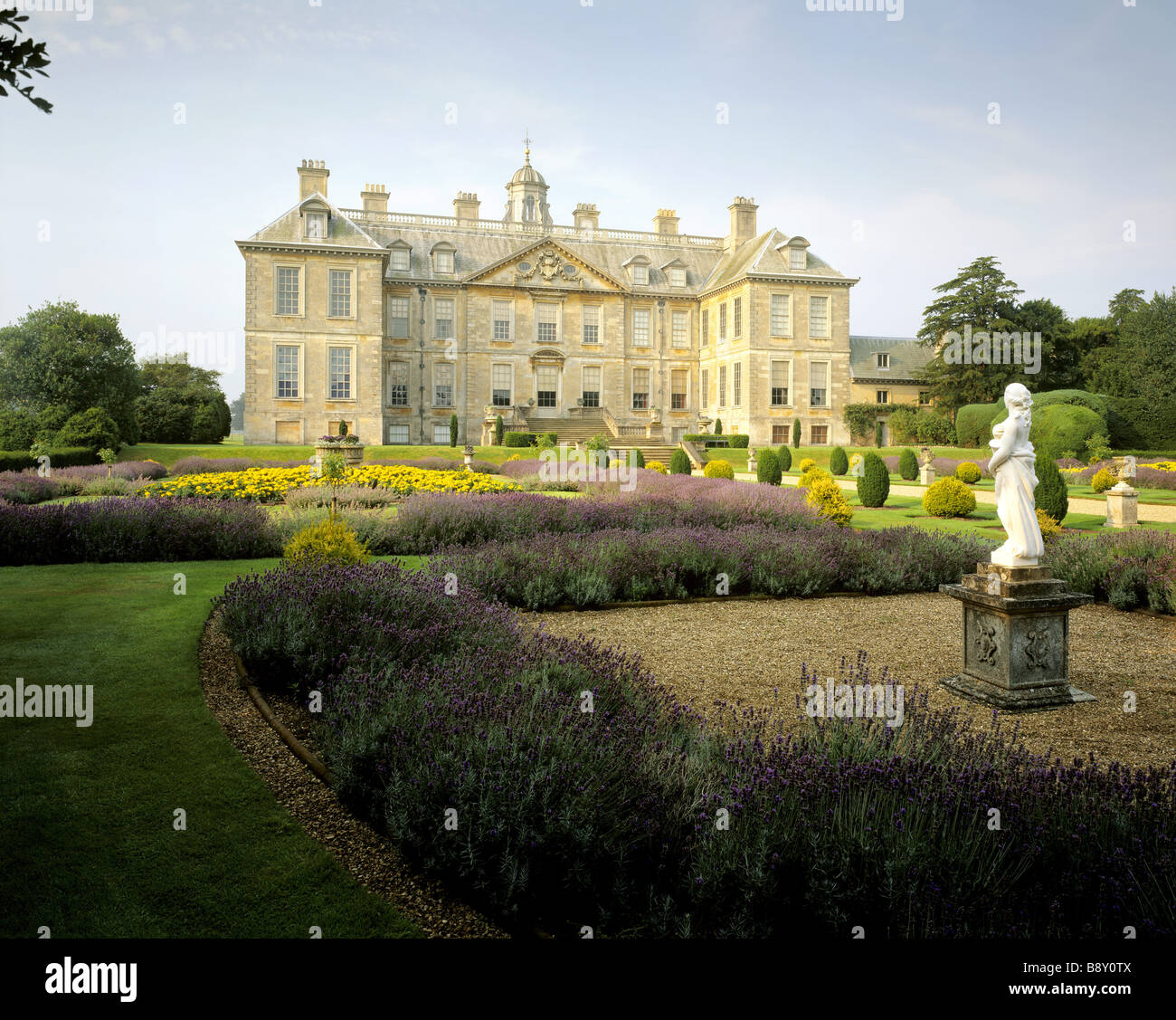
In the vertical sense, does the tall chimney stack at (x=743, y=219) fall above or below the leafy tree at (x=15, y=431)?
above

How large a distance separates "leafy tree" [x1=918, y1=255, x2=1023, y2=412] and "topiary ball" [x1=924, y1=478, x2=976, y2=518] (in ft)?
88.0

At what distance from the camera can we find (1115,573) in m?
8.59

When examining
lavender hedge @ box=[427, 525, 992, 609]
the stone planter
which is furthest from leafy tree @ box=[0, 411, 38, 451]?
lavender hedge @ box=[427, 525, 992, 609]

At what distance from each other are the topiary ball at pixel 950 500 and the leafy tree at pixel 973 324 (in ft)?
88.0

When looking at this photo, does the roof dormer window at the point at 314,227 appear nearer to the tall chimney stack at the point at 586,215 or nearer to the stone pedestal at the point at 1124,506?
the tall chimney stack at the point at 586,215

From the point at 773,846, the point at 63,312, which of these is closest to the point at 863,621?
the point at 773,846

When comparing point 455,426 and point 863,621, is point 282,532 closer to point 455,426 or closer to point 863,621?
point 863,621

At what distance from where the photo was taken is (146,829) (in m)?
3.26

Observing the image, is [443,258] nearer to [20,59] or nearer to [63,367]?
[63,367]

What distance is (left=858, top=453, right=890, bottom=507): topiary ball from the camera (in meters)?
18.4

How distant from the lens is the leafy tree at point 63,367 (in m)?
28.8

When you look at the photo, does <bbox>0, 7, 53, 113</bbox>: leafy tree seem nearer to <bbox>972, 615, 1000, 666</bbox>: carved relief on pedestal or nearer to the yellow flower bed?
<bbox>972, 615, 1000, 666</bbox>: carved relief on pedestal

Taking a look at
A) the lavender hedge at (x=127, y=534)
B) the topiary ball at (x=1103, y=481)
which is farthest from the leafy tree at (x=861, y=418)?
the lavender hedge at (x=127, y=534)

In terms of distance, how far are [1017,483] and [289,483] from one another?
12.5 meters
